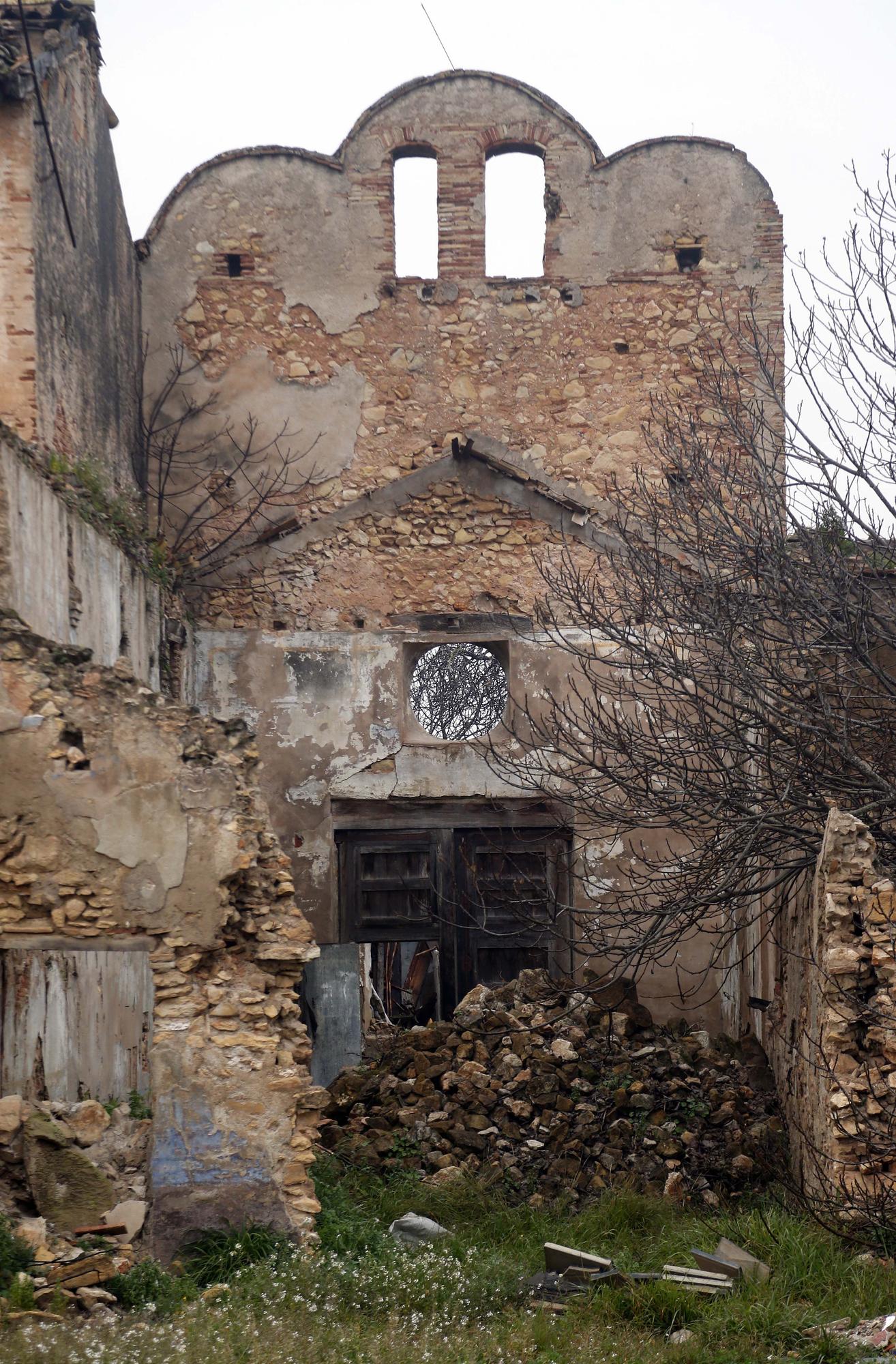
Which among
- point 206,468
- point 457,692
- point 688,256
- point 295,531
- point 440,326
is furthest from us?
point 457,692

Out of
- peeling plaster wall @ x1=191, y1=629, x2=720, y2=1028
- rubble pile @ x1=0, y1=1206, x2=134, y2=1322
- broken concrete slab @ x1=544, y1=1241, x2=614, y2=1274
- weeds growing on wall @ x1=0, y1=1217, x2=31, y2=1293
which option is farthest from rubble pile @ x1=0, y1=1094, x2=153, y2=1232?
peeling plaster wall @ x1=191, y1=629, x2=720, y2=1028

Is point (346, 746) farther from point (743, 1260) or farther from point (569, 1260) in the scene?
point (743, 1260)

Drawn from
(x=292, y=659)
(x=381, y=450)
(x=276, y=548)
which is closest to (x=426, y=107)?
(x=381, y=450)

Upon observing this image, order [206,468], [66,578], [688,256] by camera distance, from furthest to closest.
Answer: [688,256]
[206,468]
[66,578]

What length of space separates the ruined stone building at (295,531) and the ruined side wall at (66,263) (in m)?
0.04

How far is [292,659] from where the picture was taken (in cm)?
1291

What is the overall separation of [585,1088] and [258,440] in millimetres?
6832

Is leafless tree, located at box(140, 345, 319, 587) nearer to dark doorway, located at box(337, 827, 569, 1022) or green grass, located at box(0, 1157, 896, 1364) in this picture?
dark doorway, located at box(337, 827, 569, 1022)

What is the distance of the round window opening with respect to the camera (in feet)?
73.0

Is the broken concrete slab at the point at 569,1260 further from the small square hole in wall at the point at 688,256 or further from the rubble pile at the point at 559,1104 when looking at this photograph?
the small square hole in wall at the point at 688,256

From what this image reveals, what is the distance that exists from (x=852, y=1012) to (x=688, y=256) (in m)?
8.93

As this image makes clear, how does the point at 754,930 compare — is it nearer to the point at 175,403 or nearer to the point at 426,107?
the point at 175,403

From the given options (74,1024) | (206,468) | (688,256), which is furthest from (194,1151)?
(688,256)

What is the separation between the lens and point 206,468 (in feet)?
45.3
